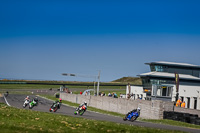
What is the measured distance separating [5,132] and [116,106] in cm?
3117

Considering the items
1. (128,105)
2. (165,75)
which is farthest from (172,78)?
(128,105)

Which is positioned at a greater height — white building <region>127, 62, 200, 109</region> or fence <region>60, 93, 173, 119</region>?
white building <region>127, 62, 200, 109</region>

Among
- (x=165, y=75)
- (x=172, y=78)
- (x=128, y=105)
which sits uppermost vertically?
(x=165, y=75)

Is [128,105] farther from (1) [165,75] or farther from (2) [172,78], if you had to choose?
(1) [165,75]

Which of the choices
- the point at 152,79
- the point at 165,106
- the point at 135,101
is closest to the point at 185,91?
the point at 152,79

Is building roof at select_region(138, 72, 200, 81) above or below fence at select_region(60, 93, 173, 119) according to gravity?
above

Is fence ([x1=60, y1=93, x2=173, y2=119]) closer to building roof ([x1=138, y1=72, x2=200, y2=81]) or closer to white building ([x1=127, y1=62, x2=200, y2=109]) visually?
white building ([x1=127, y1=62, x2=200, y2=109])

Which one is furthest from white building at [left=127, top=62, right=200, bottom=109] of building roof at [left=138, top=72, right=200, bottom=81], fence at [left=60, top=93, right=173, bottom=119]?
fence at [left=60, top=93, right=173, bottom=119]

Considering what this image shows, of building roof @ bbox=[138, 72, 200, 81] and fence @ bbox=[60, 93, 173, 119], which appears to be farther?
building roof @ bbox=[138, 72, 200, 81]

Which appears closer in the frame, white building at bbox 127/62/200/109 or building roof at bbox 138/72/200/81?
white building at bbox 127/62/200/109

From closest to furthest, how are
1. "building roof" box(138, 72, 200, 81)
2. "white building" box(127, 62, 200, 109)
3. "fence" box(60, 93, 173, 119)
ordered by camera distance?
"fence" box(60, 93, 173, 119), "white building" box(127, 62, 200, 109), "building roof" box(138, 72, 200, 81)

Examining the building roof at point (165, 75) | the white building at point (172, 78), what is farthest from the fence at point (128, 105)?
the building roof at point (165, 75)

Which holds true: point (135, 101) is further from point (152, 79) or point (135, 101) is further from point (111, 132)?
point (152, 79)

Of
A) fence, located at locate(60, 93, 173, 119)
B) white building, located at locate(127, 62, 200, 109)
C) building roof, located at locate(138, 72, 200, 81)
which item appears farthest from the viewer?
building roof, located at locate(138, 72, 200, 81)
